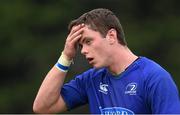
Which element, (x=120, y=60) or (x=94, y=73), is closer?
(x=120, y=60)

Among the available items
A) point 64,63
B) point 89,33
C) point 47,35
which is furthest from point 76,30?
point 47,35

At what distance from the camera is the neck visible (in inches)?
223

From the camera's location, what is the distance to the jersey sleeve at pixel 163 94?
5.36 metres

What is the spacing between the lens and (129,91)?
5.57m

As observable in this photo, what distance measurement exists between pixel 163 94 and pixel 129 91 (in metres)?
0.30

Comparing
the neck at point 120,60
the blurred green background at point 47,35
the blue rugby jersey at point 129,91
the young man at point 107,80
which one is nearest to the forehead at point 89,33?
the young man at point 107,80

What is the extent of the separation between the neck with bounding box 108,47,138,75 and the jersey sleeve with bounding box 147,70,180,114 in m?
0.33

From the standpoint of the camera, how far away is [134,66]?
5629 mm

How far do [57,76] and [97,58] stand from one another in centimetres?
39

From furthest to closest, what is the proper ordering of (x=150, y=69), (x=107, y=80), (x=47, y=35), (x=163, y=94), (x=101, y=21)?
(x=47, y=35)
(x=107, y=80)
(x=101, y=21)
(x=150, y=69)
(x=163, y=94)

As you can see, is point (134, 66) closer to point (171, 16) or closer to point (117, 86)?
point (117, 86)

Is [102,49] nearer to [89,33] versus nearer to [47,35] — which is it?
[89,33]

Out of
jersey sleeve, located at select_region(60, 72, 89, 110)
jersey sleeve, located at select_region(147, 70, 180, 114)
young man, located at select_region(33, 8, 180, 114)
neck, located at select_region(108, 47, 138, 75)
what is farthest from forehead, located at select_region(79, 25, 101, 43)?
jersey sleeve, located at select_region(147, 70, 180, 114)

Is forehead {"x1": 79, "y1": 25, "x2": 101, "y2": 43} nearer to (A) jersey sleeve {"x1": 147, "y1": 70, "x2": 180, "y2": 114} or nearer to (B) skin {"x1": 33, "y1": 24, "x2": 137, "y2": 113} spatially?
(B) skin {"x1": 33, "y1": 24, "x2": 137, "y2": 113}
